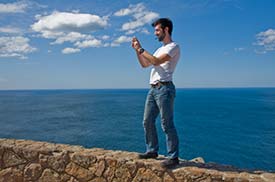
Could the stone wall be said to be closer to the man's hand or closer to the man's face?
the man's hand

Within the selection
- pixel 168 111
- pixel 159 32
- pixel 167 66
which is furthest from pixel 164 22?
pixel 168 111

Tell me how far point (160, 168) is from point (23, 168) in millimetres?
2223

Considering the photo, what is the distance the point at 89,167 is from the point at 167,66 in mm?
1908

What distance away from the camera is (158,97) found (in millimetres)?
3711

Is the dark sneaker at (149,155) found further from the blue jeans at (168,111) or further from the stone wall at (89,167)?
the blue jeans at (168,111)

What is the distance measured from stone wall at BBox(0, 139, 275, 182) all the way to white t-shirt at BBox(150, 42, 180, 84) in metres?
1.22

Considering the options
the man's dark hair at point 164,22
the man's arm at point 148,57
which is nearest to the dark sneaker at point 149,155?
the man's arm at point 148,57

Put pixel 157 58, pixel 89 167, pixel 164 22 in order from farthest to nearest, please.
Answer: pixel 89 167
pixel 164 22
pixel 157 58

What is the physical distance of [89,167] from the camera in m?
3.97

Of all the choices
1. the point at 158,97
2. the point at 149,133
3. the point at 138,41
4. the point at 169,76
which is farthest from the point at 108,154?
the point at 138,41

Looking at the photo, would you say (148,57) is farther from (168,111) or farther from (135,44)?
(168,111)

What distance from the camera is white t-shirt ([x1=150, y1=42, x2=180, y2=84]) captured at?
361 cm

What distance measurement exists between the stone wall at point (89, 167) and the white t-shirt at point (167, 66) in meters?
1.22

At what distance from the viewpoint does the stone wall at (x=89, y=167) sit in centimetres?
347
